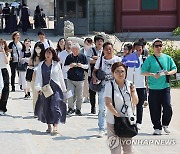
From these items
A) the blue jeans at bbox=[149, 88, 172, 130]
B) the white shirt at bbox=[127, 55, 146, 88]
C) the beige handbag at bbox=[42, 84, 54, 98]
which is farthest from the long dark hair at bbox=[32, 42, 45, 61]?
the blue jeans at bbox=[149, 88, 172, 130]

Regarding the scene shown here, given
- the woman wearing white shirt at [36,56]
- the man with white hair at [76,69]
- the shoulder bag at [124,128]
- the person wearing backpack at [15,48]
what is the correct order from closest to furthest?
1. the shoulder bag at [124,128]
2. the woman wearing white shirt at [36,56]
3. the man with white hair at [76,69]
4. the person wearing backpack at [15,48]

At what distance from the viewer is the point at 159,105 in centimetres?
1188

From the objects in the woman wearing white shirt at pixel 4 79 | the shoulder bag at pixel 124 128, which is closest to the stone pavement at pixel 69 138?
the woman wearing white shirt at pixel 4 79

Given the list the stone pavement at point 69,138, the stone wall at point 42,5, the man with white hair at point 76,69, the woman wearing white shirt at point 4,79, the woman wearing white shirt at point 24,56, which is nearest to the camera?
the stone pavement at point 69,138

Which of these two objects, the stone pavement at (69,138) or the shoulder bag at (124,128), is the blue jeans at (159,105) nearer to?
the stone pavement at (69,138)

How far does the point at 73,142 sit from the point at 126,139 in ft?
8.47

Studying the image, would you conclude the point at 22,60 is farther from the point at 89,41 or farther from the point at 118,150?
the point at 118,150

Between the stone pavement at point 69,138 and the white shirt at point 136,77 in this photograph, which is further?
the white shirt at point 136,77

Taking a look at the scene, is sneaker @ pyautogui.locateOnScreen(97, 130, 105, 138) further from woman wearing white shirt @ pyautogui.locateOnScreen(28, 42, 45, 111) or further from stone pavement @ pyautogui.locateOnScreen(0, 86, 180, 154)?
woman wearing white shirt @ pyautogui.locateOnScreen(28, 42, 45, 111)

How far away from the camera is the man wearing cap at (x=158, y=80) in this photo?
11.6 m

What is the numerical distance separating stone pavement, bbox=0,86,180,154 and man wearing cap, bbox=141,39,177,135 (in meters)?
0.38

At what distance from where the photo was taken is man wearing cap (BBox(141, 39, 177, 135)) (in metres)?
11.6

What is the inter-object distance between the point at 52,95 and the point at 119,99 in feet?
10.6

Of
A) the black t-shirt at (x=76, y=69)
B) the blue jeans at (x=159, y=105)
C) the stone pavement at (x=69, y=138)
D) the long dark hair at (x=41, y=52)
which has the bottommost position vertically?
the stone pavement at (x=69, y=138)
